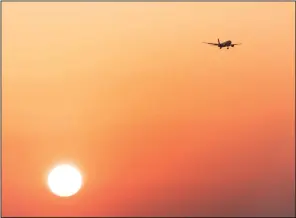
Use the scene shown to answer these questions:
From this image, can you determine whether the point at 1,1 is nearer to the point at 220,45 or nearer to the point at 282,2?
the point at 220,45

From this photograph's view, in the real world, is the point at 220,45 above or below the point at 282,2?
below

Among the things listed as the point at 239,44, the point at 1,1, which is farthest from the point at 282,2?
the point at 1,1

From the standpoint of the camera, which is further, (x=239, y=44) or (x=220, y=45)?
(x=239, y=44)

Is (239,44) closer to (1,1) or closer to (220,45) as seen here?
(220,45)

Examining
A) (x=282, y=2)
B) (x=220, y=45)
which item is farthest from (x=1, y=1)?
(x=282, y=2)

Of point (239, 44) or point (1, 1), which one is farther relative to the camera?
point (239, 44)

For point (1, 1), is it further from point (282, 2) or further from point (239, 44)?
point (282, 2)

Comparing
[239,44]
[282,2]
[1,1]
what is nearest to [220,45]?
[239,44]
